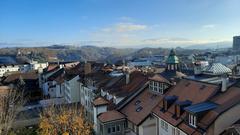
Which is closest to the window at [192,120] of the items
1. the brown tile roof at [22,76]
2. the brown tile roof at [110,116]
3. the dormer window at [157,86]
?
the dormer window at [157,86]

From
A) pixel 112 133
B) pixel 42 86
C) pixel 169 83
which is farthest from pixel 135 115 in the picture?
pixel 42 86

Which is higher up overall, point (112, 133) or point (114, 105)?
point (114, 105)

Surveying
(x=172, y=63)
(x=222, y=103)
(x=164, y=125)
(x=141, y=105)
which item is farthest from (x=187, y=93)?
(x=172, y=63)

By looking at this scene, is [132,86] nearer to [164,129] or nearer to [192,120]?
[164,129]

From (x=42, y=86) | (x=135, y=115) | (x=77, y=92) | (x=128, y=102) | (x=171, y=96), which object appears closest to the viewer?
(x=171, y=96)

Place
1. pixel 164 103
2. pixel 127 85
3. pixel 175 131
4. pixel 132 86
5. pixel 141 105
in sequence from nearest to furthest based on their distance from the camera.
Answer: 1. pixel 175 131
2. pixel 164 103
3. pixel 141 105
4. pixel 132 86
5. pixel 127 85

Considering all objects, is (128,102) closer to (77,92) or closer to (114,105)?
(114,105)
